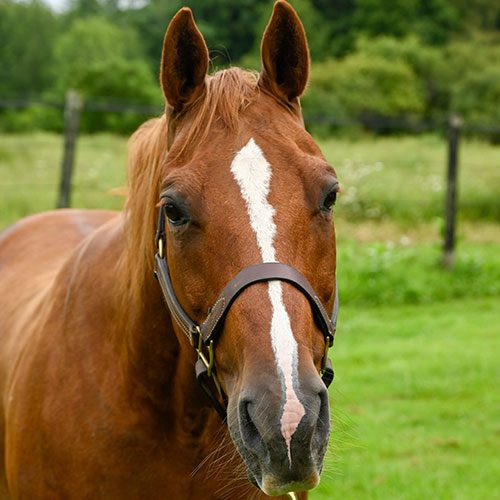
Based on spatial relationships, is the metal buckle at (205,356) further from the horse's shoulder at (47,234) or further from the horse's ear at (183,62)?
the horse's shoulder at (47,234)

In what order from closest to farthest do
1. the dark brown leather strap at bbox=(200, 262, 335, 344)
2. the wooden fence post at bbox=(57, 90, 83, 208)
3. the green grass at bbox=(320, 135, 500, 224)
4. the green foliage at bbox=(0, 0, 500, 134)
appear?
the dark brown leather strap at bbox=(200, 262, 335, 344) < the wooden fence post at bbox=(57, 90, 83, 208) < the green grass at bbox=(320, 135, 500, 224) < the green foliage at bbox=(0, 0, 500, 134)

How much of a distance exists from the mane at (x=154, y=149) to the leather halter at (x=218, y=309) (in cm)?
18

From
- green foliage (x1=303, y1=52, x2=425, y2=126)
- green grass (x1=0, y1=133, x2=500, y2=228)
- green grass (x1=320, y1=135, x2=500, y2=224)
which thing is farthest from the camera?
green foliage (x1=303, y1=52, x2=425, y2=126)

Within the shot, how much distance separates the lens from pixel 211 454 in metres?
2.29

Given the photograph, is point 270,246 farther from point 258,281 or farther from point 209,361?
point 209,361

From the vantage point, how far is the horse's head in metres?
1.79

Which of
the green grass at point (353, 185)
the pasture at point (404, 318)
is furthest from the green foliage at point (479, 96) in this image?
the green grass at point (353, 185)

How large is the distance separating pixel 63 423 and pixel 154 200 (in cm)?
77

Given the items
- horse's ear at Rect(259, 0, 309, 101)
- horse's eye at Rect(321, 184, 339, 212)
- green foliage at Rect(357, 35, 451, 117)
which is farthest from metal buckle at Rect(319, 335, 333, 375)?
green foliage at Rect(357, 35, 451, 117)

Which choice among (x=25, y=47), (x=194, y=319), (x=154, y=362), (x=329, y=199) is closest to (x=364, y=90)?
(x=25, y=47)

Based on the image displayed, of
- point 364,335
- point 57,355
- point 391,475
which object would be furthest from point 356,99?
point 57,355

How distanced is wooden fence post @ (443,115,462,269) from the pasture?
0.70 feet

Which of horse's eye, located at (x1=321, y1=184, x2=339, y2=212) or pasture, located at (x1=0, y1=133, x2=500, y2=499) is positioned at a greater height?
horse's eye, located at (x1=321, y1=184, x2=339, y2=212)

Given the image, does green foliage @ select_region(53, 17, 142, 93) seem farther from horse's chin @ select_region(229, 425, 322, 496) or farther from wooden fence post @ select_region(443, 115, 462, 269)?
horse's chin @ select_region(229, 425, 322, 496)
